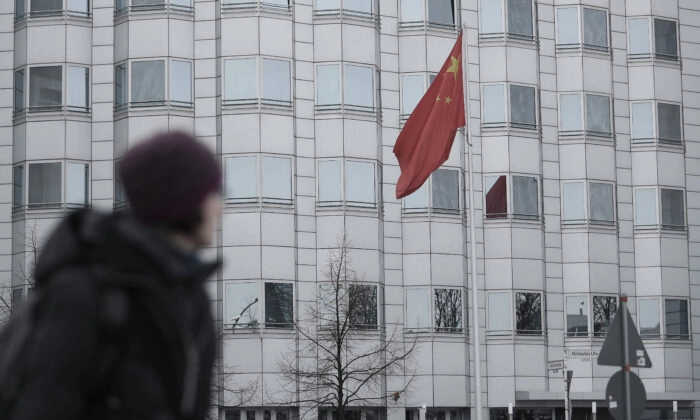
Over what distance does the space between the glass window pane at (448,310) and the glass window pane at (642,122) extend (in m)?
9.31

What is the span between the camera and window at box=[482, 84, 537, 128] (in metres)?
47.2

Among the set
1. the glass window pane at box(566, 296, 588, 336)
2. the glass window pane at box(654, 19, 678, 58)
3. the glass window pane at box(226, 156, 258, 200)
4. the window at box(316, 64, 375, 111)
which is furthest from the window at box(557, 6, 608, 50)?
the glass window pane at box(226, 156, 258, 200)

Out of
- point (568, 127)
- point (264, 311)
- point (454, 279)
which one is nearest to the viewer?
point (264, 311)

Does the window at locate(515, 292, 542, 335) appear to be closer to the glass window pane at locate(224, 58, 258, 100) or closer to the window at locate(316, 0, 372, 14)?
the window at locate(316, 0, 372, 14)

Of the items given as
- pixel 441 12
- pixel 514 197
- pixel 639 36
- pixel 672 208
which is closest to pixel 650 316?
pixel 672 208

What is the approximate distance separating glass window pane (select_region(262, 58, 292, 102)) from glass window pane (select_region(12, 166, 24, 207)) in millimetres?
8005

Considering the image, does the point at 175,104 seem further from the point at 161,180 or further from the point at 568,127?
the point at 161,180

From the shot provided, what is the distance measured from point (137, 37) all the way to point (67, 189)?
5185 millimetres

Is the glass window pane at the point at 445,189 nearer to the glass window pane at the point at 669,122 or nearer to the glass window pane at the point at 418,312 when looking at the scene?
the glass window pane at the point at 418,312

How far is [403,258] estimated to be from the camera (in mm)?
45312

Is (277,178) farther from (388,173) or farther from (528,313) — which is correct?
(528,313)

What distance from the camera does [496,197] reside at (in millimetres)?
46844

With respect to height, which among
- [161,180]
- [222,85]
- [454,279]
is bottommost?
[161,180]

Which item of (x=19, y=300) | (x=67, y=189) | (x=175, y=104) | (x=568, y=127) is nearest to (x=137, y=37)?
(x=175, y=104)
